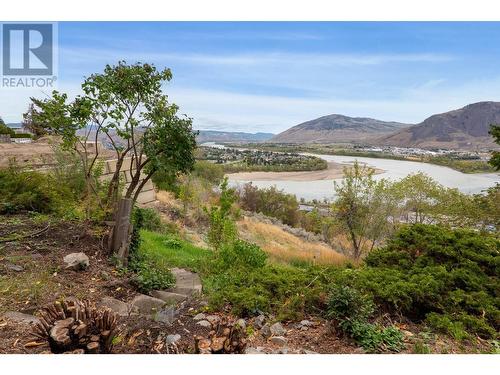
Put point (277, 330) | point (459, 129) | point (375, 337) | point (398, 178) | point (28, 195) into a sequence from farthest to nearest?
1. point (459, 129)
2. point (398, 178)
3. point (28, 195)
4. point (277, 330)
5. point (375, 337)

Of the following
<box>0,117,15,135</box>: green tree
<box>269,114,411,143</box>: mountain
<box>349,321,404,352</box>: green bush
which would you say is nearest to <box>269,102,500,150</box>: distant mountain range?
<box>269,114,411,143</box>: mountain

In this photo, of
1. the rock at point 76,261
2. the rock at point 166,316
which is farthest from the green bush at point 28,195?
the rock at point 166,316

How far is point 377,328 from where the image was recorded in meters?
3.11

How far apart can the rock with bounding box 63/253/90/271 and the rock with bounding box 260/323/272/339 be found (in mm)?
2308

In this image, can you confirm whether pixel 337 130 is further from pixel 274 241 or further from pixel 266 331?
pixel 266 331

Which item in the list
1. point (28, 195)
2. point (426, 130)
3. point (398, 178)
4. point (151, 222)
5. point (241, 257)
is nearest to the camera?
point (241, 257)

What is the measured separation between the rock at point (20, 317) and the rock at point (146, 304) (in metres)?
0.85

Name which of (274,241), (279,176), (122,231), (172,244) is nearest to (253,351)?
(122,231)

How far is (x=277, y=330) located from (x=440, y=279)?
1.94 m

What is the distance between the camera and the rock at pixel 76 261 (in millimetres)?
4391

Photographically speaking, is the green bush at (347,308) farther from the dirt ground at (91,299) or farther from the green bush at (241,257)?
the green bush at (241,257)

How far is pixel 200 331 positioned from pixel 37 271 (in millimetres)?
Result: 2132

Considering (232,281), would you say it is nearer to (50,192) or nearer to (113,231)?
(113,231)

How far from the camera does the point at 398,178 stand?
1584cm
